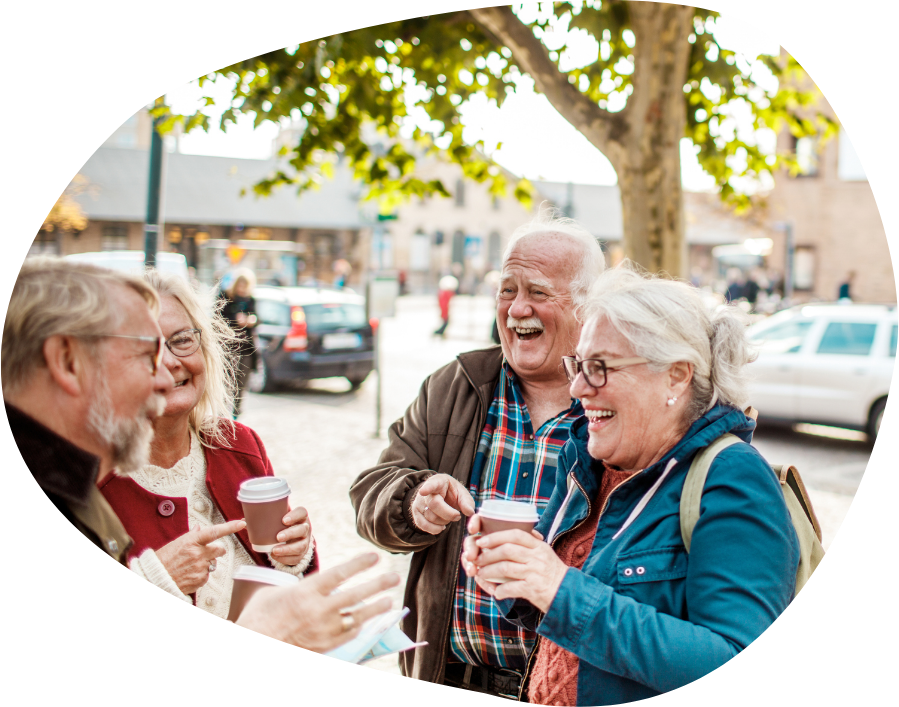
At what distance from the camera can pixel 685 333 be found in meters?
1.21

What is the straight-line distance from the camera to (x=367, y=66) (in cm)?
254

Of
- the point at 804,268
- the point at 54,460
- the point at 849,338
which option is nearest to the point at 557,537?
the point at 54,460

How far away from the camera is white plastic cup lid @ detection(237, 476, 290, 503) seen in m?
1.27

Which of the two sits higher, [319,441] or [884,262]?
[884,262]

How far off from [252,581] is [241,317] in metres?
0.60

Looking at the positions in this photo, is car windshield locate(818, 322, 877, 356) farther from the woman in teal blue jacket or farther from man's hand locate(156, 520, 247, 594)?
man's hand locate(156, 520, 247, 594)

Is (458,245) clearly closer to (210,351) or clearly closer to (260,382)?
(260,382)

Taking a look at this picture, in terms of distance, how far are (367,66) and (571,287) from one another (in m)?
1.48

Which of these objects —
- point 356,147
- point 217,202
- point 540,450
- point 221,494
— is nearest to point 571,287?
point 540,450

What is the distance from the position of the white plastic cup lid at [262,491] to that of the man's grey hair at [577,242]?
0.72m

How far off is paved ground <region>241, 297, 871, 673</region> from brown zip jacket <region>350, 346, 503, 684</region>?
0.17 ft

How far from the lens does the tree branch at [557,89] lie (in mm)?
2232

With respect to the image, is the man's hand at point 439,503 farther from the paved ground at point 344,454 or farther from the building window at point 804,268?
the building window at point 804,268

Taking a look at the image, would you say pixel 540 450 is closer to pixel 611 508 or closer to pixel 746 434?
pixel 611 508
